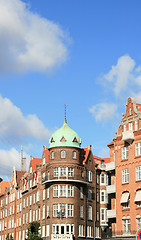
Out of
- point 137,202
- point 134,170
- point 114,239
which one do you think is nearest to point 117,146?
point 134,170

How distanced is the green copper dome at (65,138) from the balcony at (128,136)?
14.5 m

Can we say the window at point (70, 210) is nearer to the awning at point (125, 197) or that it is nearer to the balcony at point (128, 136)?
the awning at point (125, 197)

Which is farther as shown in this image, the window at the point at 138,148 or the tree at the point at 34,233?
the tree at the point at 34,233

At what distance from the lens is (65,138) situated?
222ft

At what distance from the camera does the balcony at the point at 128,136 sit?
2132 inches

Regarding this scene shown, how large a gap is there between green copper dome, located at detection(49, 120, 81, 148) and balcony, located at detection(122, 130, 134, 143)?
47.5 feet

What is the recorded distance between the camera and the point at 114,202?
192 ft

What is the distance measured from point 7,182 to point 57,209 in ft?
174

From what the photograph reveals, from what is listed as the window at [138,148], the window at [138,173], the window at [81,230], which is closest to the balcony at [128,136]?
the window at [138,148]

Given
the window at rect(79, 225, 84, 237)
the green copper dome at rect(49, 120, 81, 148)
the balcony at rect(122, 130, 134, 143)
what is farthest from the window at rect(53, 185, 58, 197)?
the balcony at rect(122, 130, 134, 143)

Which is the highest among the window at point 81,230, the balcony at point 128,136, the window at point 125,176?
the balcony at point 128,136

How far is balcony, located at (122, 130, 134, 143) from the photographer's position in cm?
5415

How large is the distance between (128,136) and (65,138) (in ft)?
52.1

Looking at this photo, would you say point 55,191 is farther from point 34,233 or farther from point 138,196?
point 138,196
